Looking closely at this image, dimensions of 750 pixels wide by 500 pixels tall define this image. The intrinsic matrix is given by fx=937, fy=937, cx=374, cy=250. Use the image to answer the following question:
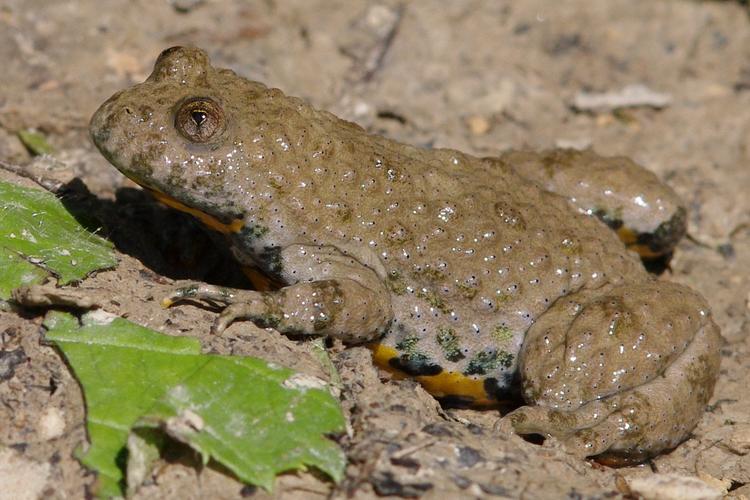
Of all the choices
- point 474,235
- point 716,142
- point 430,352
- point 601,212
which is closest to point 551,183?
point 601,212

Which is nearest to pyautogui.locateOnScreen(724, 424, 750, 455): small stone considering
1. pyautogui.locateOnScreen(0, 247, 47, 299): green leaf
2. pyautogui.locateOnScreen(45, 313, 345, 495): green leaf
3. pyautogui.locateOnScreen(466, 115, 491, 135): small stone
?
pyautogui.locateOnScreen(45, 313, 345, 495): green leaf

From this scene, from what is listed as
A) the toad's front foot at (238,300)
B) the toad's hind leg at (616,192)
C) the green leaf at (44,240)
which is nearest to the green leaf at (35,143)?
the green leaf at (44,240)

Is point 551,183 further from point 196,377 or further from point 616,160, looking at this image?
point 196,377

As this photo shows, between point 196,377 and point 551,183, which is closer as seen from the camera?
point 196,377

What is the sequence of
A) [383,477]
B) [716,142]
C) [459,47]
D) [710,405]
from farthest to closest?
[459,47] < [716,142] < [710,405] < [383,477]

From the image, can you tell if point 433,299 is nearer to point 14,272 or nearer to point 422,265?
point 422,265

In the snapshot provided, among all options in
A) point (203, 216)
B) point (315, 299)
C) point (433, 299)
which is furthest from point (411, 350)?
point (203, 216)

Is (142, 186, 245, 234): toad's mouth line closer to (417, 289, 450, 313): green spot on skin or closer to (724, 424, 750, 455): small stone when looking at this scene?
(417, 289, 450, 313): green spot on skin
